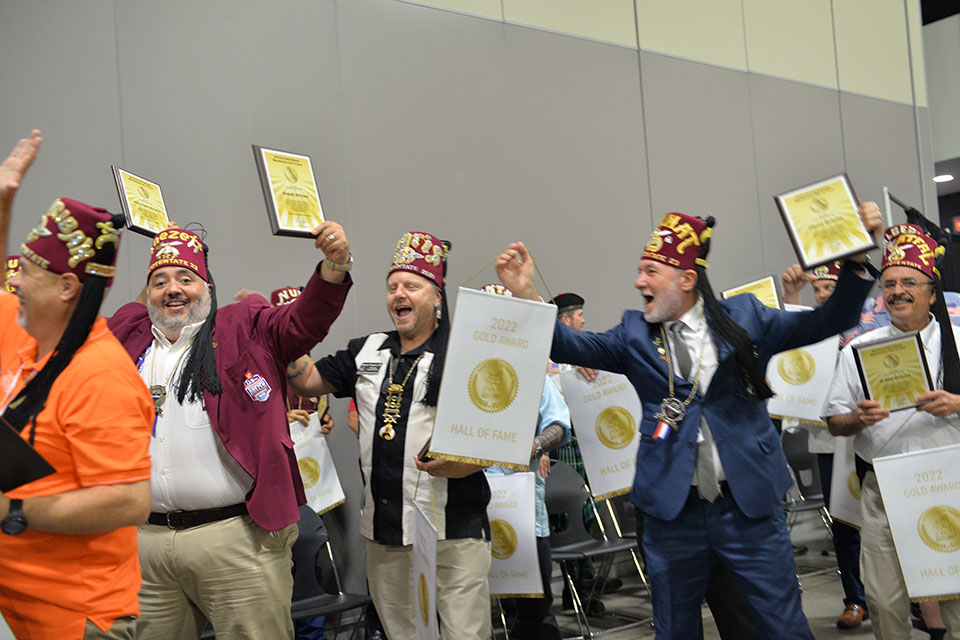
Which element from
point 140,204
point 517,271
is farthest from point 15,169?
point 517,271

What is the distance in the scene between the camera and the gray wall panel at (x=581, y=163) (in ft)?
23.6

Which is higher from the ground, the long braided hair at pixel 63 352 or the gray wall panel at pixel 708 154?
the gray wall panel at pixel 708 154

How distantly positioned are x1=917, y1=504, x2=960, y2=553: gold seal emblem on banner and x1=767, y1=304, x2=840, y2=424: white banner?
78.0 inches

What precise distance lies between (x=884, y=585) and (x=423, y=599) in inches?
83.7

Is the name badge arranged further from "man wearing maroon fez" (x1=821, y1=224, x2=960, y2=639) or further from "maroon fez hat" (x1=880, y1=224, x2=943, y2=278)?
"maroon fez hat" (x1=880, y1=224, x2=943, y2=278)

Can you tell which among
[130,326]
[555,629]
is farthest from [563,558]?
[130,326]

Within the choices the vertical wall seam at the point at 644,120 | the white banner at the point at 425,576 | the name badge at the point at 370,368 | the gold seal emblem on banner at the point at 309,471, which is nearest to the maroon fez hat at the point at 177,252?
the name badge at the point at 370,368

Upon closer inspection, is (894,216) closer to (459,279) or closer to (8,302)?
(459,279)

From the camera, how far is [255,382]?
3031 mm

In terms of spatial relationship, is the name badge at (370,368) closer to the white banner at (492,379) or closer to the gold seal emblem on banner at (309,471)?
the white banner at (492,379)

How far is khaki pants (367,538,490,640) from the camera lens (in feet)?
11.1

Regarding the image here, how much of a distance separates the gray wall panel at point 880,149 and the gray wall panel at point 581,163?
3593 millimetres

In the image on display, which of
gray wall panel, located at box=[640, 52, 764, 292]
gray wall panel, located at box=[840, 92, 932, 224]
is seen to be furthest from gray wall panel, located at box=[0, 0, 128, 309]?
gray wall panel, located at box=[840, 92, 932, 224]

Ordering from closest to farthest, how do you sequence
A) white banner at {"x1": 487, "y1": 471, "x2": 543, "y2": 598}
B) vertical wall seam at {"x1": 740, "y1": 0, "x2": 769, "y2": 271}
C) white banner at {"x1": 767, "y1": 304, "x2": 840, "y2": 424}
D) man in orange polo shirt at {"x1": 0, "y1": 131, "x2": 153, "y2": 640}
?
man in orange polo shirt at {"x1": 0, "y1": 131, "x2": 153, "y2": 640} → white banner at {"x1": 487, "y1": 471, "x2": 543, "y2": 598} → white banner at {"x1": 767, "y1": 304, "x2": 840, "y2": 424} → vertical wall seam at {"x1": 740, "y1": 0, "x2": 769, "y2": 271}
